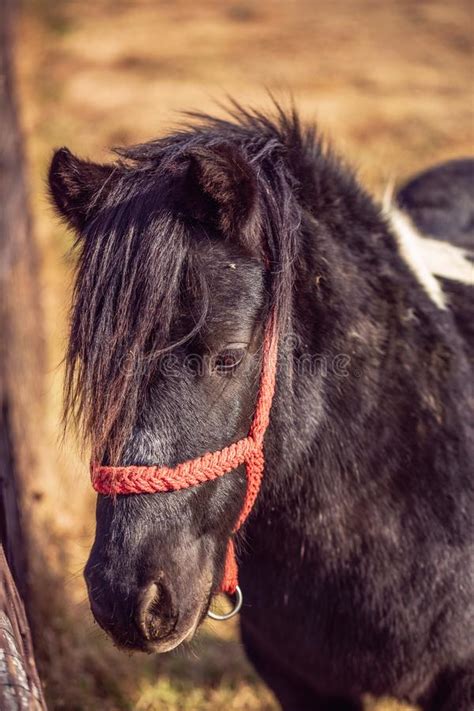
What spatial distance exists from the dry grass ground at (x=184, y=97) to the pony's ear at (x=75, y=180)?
2.09m

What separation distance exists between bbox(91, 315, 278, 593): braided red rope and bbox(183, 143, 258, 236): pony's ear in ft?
0.87

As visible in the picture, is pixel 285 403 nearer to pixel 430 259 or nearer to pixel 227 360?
pixel 227 360

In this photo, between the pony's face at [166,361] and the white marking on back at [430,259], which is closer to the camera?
the pony's face at [166,361]

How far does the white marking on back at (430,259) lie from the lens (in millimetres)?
2518

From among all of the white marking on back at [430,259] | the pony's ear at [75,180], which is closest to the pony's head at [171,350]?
the pony's ear at [75,180]

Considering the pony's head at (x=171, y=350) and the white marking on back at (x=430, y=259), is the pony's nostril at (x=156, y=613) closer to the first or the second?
the pony's head at (x=171, y=350)

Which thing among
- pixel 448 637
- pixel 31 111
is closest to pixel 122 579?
pixel 448 637

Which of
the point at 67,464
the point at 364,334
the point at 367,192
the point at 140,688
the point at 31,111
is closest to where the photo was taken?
the point at 364,334

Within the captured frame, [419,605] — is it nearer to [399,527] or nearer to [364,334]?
[399,527]

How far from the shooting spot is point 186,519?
1961 mm

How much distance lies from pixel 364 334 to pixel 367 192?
0.53m

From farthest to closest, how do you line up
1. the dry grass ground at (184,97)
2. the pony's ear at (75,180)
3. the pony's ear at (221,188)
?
1. the dry grass ground at (184,97)
2. the pony's ear at (75,180)
3. the pony's ear at (221,188)

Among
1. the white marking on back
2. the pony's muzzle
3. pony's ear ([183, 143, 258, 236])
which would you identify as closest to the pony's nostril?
the pony's muzzle

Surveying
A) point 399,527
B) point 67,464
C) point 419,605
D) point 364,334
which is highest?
point 364,334
